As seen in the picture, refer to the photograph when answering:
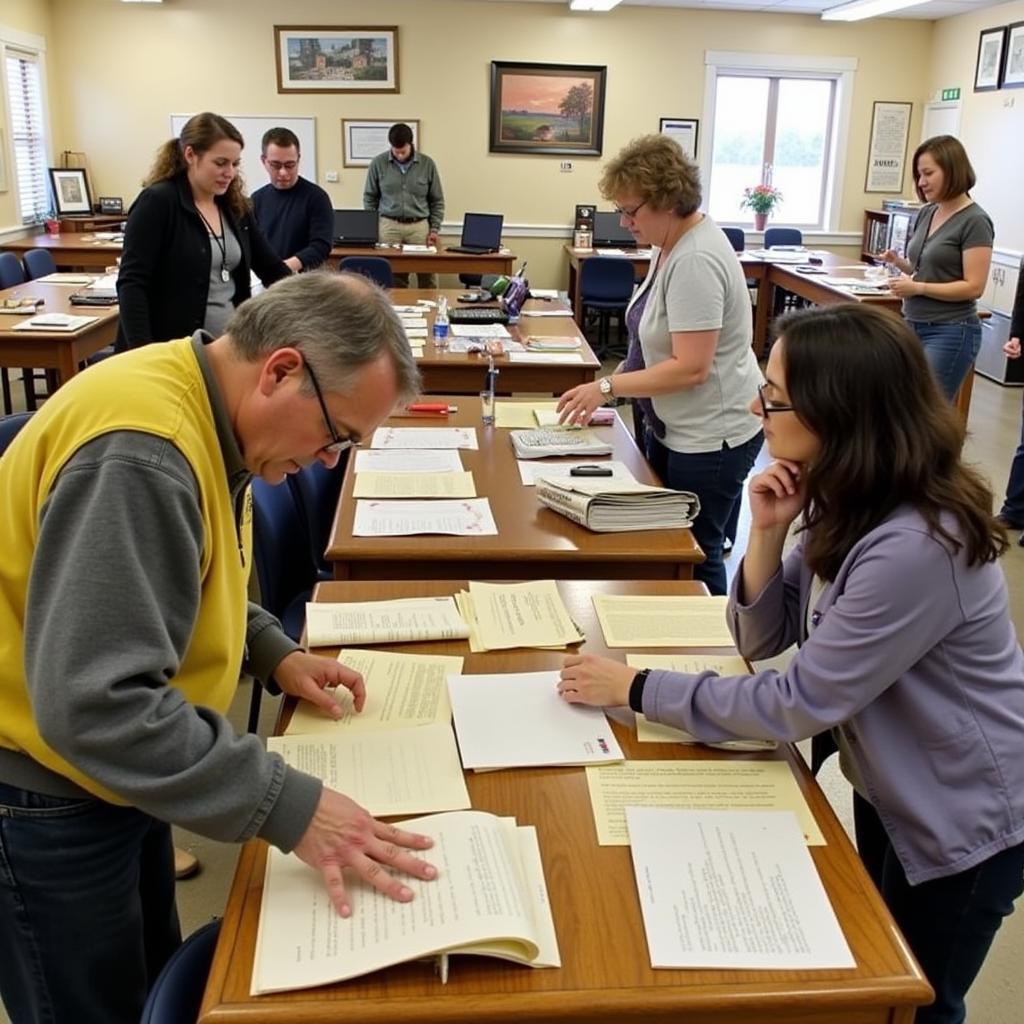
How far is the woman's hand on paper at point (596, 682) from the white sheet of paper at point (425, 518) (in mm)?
724

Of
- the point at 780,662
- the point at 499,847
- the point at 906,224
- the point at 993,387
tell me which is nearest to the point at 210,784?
the point at 499,847

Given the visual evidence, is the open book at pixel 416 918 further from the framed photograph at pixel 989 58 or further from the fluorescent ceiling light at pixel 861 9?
the framed photograph at pixel 989 58

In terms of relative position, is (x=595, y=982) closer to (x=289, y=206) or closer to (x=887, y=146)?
(x=289, y=206)

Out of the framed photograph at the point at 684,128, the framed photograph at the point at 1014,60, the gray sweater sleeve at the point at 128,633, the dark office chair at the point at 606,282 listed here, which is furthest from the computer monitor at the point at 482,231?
the gray sweater sleeve at the point at 128,633

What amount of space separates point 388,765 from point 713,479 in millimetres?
1611

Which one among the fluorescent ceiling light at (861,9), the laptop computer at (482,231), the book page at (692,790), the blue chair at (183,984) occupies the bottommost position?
the blue chair at (183,984)

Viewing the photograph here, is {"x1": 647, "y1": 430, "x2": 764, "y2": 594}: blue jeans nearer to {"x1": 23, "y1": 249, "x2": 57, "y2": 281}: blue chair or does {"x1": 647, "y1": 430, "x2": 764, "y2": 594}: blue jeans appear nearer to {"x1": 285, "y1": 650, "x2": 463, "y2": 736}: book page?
{"x1": 285, "y1": 650, "x2": 463, "y2": 736}: book page

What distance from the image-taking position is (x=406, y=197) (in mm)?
8008

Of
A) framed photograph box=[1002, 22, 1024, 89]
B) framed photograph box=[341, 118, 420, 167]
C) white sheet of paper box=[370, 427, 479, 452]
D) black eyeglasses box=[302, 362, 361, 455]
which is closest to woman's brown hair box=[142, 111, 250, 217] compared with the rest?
white sheet of paper box=[370, 427, 479, 452]

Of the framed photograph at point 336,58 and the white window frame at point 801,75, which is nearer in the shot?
the framed photograph at point 336,58

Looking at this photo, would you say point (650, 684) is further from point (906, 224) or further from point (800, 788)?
point (906, 224)

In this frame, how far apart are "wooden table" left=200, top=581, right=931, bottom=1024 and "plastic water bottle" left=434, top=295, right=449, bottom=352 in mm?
3140

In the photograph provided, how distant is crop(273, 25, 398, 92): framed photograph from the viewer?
8625mm

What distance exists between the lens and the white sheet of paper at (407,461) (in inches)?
101
